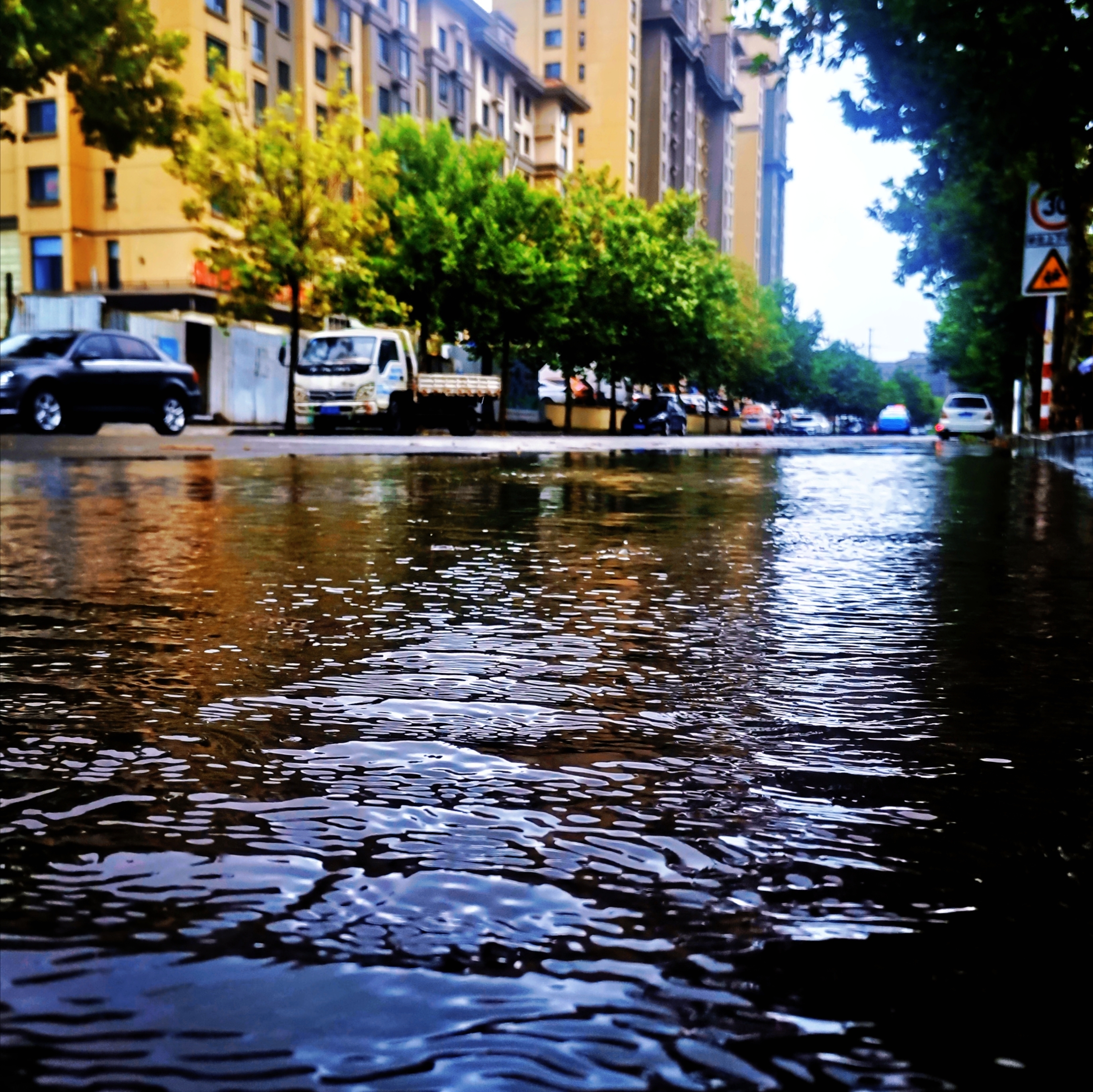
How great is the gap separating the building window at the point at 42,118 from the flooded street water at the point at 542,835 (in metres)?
42.3

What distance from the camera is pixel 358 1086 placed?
98 centimetres

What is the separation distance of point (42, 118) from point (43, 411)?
87.6 ft

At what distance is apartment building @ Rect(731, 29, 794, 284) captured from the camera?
13700 cm

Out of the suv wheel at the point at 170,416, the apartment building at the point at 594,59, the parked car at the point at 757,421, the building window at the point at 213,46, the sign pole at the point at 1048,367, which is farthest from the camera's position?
the apartment building at the point at 594,59

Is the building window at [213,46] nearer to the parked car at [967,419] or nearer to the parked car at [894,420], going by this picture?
the parked car at [967,419]

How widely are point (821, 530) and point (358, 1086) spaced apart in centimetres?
589

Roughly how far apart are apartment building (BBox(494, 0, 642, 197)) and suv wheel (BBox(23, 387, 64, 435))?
74669 mm

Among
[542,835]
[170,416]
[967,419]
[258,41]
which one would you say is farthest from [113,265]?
[542,835]

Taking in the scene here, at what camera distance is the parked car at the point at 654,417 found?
147ft

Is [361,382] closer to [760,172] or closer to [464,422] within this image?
[464,422]

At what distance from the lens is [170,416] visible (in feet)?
71.2

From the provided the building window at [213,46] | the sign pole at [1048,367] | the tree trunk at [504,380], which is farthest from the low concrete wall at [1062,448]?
the building window at [213,46]

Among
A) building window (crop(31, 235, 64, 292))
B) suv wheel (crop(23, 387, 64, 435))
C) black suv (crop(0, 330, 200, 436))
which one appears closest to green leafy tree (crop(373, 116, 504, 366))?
building window (crop(31, 235, 64, 292))

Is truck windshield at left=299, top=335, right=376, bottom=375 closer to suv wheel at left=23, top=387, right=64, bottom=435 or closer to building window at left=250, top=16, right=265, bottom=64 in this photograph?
suv wheel at left=23, top=387, right=64, bottom=435
